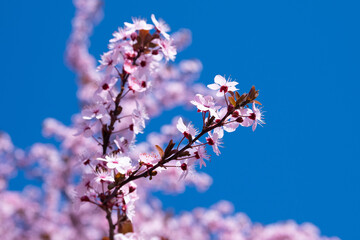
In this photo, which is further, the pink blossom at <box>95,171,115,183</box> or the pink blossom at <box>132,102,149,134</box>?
the pink blossom at <box>132,102,149,134</box>

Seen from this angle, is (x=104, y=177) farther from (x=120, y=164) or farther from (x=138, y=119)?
(x=138, y=119)

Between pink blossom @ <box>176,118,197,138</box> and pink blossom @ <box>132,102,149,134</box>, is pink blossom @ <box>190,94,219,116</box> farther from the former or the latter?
pink blossom @ <box>132,102,149,134</box>

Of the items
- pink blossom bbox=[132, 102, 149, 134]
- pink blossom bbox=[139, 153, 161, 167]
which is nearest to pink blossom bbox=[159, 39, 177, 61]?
pink blossom bbox=[132, 102, 149, 134]

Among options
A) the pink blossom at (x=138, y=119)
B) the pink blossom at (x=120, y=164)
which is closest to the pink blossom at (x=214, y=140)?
the pink blossom at (x=120, y=164)

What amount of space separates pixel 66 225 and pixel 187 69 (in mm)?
7397

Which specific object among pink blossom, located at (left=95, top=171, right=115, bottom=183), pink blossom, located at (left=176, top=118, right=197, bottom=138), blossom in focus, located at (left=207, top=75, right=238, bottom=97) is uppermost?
blossom in focus, located at (left=207, top=75, right=238, bottom=97)

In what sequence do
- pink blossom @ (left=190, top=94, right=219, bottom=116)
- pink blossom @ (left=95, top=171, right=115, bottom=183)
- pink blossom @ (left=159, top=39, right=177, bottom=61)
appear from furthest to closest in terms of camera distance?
pink blossom @ (left=159, top=39, right=177, bottom=61), pink blossom @ (left=95, top=171, right=115, bottom=183), pink blossom @ (left=190, top=94, right=219, bottom=116)

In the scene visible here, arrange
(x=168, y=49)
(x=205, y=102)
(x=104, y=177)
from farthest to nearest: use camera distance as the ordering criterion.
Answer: (x=168, y=49), (x=104, y=177), (x=205, y=102)

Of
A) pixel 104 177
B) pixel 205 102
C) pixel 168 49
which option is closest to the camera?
pixel 205 102

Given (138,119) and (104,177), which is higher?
(138,119)

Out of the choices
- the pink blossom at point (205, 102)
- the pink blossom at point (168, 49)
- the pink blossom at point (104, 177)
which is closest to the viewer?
the pink blossom at point (205, 102)

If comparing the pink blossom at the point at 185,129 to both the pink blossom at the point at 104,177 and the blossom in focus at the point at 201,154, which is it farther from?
the pink blossom at the point at 104,177

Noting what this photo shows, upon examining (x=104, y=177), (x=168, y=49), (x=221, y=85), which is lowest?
(x=104, y=177)

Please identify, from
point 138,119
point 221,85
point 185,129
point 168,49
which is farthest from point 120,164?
point 168,49
